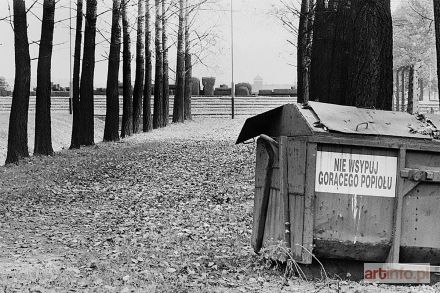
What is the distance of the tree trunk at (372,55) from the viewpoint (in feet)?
43.1

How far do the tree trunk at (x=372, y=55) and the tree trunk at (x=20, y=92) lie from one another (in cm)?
1008

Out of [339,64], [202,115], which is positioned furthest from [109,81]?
[202,115]

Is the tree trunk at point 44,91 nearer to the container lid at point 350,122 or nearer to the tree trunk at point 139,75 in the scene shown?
the tree trunk at point 139,75

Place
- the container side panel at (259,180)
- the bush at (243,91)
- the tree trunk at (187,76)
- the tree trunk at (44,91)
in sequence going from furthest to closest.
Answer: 1. the bush at (243,91)
2. the tree trunk at (187,76)
3. the tree trunk at (44,91)
4. the container side panel at (259,180)

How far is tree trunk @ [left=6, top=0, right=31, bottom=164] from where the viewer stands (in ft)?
67.5

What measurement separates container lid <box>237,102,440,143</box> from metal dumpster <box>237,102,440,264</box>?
1 cm

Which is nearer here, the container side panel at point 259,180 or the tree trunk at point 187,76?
the container side panel at point 259,180

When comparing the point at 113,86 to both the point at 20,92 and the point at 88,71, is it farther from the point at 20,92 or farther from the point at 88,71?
the point at 20,92

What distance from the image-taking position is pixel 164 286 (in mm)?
7703

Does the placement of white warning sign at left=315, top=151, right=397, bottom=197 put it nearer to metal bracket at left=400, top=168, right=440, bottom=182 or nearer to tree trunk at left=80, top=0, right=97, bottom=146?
metal bracket at left=400, top=168, right=440, bottom=182

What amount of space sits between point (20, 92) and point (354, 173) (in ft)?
47.6

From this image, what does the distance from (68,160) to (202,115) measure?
3642 cm

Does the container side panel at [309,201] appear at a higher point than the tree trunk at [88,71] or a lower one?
lower

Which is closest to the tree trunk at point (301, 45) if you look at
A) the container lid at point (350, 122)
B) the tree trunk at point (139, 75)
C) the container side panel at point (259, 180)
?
the tree trunk at point (139, 75)
